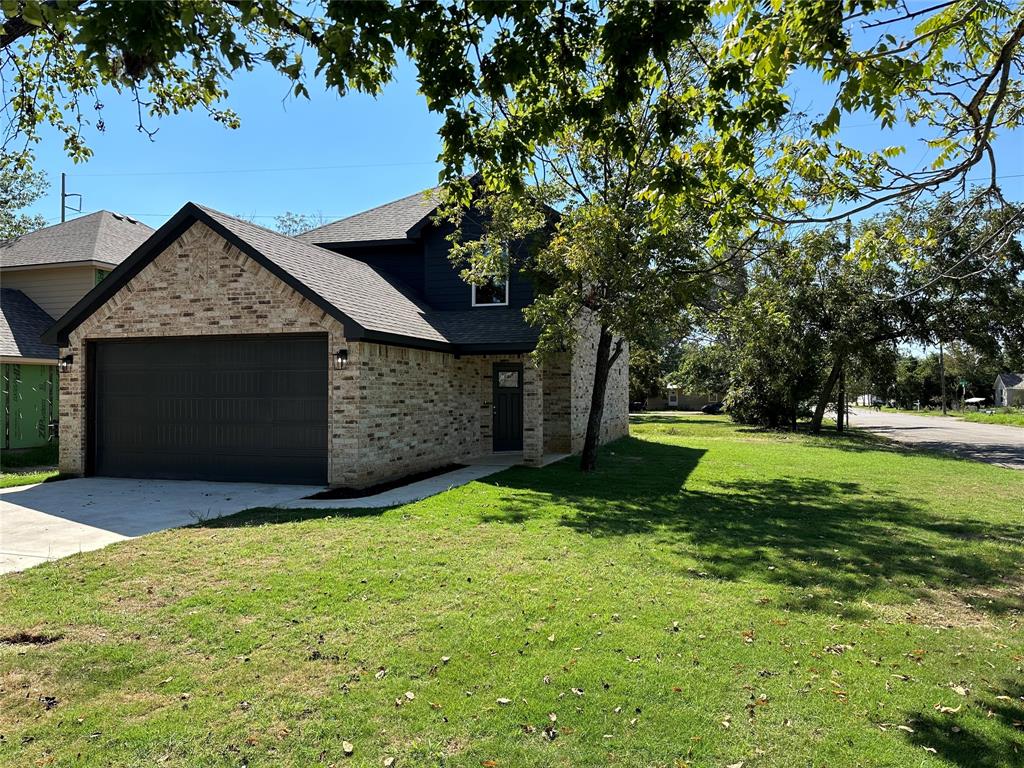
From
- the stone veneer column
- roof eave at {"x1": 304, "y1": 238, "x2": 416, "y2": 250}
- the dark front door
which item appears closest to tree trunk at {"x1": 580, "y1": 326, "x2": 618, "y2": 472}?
the stone veneer column

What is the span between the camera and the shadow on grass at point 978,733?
129 inches

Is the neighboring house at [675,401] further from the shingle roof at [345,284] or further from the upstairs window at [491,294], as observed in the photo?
the shingle roof at [345,284]

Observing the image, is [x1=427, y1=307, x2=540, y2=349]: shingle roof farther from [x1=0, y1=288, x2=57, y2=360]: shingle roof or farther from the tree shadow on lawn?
[x1=0, y1=288, x2=57, y2=360]: shingle roof

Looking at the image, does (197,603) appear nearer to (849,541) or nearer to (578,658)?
(578,658)

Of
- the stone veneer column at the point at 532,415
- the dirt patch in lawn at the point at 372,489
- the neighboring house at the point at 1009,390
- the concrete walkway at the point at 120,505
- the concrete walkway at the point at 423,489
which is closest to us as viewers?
the concrete walkway at the point at 120,505

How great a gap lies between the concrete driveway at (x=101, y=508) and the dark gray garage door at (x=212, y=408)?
41 cm

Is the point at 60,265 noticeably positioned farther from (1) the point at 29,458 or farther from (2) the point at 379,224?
(2) the point at 379,224

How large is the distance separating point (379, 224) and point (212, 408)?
28.3 ft

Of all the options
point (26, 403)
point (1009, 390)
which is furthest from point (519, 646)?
point (1009, 390)

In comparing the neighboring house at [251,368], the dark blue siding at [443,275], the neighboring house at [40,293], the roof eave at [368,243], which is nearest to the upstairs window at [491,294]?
the dark blue siding at [443,275]

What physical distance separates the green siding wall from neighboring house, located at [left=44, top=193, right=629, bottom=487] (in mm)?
4811

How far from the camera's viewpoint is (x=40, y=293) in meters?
18.8

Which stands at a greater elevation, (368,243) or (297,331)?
(368,243)

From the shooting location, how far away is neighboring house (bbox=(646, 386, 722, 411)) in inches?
2126
